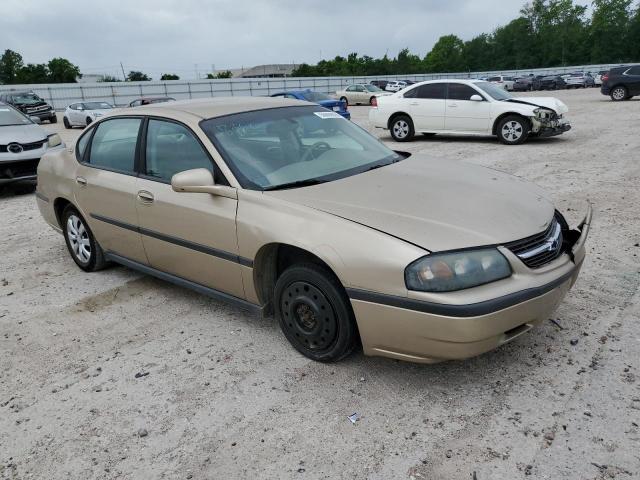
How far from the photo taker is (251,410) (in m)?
2.83

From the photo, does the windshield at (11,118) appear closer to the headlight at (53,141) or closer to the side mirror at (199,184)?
the headlight at (53,141)

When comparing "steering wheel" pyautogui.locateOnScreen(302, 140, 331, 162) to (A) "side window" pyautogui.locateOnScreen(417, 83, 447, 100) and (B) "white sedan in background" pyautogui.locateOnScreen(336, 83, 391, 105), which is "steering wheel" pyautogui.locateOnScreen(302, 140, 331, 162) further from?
(B) "white sedan in background" pyautogui.locateOnScreen(336, 83, 391, 105)

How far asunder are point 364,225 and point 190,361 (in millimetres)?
1467

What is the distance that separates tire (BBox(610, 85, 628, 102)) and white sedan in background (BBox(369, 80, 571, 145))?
12.7 meters

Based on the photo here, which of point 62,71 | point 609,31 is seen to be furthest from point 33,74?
point 609,31

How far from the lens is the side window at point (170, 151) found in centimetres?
364

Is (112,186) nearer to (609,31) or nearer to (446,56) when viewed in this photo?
(609,31)

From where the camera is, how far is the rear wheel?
2254 cm

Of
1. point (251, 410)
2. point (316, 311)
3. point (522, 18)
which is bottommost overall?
point (251, 410)

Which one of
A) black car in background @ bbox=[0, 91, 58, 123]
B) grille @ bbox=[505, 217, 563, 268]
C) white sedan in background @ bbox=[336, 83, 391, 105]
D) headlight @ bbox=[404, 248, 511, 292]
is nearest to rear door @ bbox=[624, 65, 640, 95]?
white sedan in background @ bbox=[336, 83, 391, 105]

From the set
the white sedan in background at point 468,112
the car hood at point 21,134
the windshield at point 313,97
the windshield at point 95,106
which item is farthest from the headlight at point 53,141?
the windshield at point 95,106

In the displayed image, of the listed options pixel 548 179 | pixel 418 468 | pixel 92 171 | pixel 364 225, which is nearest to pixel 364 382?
pixel 418 468

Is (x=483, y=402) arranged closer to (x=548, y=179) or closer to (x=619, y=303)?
(x=619, y=303)

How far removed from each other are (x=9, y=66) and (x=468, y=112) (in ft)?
269
